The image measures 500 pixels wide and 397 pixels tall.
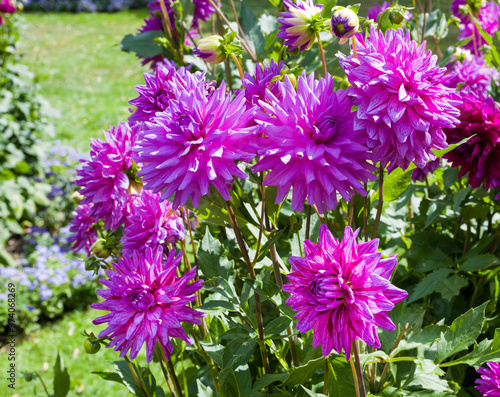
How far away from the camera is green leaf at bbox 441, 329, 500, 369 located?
35.6 inches

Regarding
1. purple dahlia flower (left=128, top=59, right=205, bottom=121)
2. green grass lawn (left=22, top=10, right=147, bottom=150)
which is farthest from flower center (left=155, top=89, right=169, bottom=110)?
green grass lawn (left=22, top=10, right=147, bottom=150)

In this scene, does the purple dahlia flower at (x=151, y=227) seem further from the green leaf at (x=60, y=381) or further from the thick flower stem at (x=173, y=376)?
the green leaf at (x=60, y=381)

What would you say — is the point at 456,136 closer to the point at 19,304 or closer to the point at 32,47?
the point at 19,304

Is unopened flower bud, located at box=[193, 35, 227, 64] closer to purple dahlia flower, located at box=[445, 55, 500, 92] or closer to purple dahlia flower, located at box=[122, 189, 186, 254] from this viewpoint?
purple dahlia flower, located at box=[122, 189, 186, 254]

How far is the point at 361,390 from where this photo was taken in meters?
0.84

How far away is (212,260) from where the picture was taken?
100 centimetres

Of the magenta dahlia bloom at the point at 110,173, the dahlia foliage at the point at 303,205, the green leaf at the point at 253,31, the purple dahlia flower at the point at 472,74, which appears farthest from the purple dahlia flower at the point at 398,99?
the purple dahlia flower at the point at 472,74

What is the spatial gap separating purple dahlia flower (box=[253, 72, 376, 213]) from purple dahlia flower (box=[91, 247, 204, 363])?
0.23m

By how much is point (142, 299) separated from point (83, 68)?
21.9 ft

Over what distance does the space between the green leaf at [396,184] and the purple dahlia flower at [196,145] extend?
342mm

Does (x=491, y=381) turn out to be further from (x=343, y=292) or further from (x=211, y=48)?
(x=211, y=48)

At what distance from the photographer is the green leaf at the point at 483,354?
2.97ft

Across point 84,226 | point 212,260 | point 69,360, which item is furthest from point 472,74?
point 69,360

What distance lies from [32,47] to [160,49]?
22.4 ft
